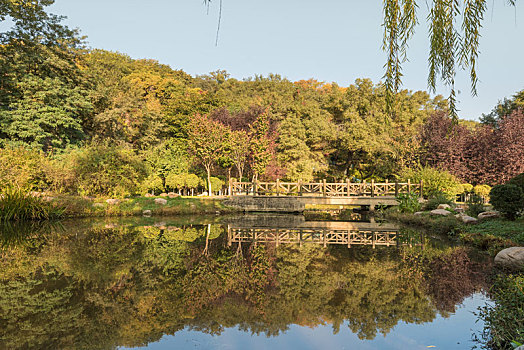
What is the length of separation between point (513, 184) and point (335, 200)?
9.30 metres

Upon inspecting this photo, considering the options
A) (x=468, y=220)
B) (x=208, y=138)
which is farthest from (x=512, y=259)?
(x=208, y=138)

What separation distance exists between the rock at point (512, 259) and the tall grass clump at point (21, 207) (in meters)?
14.4

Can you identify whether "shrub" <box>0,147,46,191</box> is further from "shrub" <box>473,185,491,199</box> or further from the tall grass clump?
"shrub" <box>473,185,491,199</box>

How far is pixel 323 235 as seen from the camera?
412 inches

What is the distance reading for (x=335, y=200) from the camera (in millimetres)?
18078

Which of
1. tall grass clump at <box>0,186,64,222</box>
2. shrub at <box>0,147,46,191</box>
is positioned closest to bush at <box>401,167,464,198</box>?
tall grass clump at <box>0,186,64,222</box>

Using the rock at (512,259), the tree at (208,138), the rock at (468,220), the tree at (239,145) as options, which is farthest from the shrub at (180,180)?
the rock at (512,259)

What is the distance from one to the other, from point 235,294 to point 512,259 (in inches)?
202

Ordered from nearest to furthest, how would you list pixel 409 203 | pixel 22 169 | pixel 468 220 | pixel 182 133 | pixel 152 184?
pixel 468 220, pixel 22 169, pixel 409 203, pixel 152 184, pixel 182 133

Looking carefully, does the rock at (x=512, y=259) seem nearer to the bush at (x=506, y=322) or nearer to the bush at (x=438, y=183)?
the bush at (x=506, y=322)

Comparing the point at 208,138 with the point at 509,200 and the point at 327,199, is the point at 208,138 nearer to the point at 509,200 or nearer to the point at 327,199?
the point at 327,199

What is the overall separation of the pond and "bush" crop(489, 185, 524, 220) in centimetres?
245

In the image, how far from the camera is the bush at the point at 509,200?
29.9 ft

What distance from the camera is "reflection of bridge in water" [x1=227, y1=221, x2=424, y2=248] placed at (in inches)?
361
